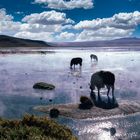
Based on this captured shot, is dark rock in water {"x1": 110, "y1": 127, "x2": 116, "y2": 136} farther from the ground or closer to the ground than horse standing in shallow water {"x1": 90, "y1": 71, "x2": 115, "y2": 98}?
closer to the ground

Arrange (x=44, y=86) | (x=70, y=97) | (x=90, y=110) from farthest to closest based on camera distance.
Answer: (x=44, y=86)
(x=70, y=97)
(x=90, y=110)

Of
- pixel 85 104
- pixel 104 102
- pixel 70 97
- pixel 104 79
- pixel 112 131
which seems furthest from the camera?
pixel 70 97

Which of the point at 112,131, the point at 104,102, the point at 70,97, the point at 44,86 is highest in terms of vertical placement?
the point at 44,86

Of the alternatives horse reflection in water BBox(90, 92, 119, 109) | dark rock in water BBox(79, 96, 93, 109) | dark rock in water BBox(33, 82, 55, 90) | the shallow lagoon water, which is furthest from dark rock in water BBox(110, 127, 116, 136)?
dark rock in water BBox(33, 82, 55, 90)

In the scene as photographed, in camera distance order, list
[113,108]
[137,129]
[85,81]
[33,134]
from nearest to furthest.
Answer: [33,134]
[137,129]
[113,108]
[85,81]

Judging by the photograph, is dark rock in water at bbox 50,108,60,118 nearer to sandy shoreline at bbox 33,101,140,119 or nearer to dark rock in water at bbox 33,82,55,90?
sandy shoreline at bbox 33,101,140,119

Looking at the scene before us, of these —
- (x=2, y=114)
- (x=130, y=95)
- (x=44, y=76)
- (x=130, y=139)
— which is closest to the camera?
(x=130, y=139)

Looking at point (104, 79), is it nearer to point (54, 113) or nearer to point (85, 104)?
point (85, 104)

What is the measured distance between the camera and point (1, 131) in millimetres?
24359

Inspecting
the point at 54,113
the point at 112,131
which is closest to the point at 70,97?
the point at 54,113

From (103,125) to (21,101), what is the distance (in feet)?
53.0

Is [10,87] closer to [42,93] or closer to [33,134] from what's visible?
[42,93]

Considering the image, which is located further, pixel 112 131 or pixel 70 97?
pixel 70 97

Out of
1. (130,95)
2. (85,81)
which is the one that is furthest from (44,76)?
(130,95)
